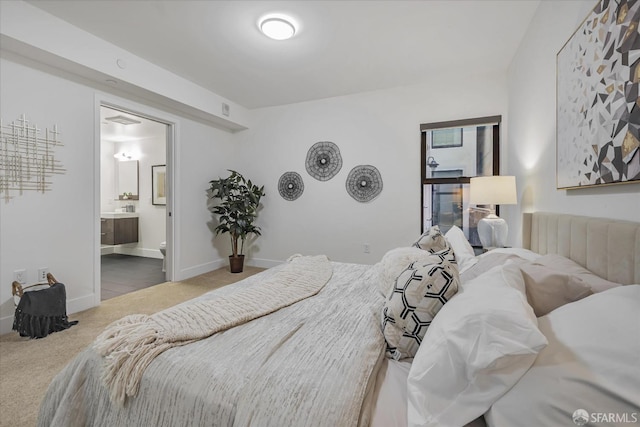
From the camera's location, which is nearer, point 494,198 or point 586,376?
point 586,376

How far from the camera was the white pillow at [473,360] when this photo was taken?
2.18 ft

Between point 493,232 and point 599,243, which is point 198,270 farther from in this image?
point 599,243

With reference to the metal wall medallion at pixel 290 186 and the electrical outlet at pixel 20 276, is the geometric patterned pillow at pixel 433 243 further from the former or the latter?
the electrical outlet at pixel 20 276

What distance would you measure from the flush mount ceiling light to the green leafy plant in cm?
231

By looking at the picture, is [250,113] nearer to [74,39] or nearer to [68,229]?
[74,39]

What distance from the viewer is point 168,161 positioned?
399cm

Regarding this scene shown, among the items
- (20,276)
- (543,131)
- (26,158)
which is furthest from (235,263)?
(543,131)

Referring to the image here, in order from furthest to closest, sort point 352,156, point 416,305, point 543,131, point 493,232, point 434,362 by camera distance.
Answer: point 352,156
point 493,232
point 543,131
point 416,305
point 434,362

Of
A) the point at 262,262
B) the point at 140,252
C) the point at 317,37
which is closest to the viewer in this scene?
the point at 317,37

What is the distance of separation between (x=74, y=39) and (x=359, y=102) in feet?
10.4

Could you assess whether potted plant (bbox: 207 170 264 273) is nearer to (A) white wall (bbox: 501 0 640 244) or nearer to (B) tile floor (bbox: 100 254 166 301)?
(B) tile floor (bbox: 100 254 166 301)

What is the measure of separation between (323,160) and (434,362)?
380 centimetres

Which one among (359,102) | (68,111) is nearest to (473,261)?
(359,102)

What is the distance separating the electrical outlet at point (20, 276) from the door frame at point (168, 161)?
571 mm
